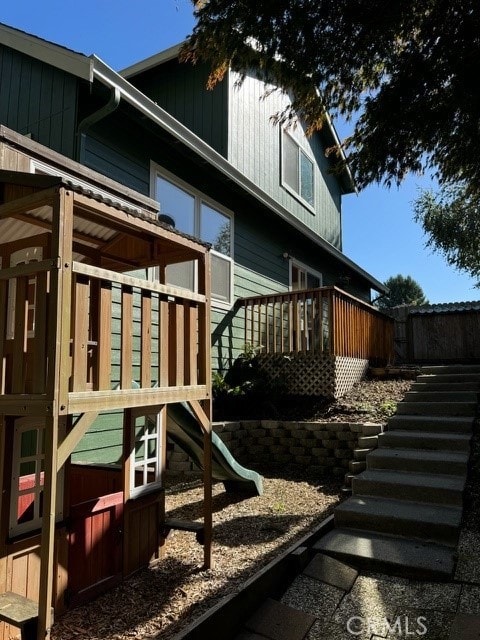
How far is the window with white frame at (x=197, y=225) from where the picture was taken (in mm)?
7141

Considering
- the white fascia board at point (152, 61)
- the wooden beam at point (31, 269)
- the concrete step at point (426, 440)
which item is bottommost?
the concrete step at point (426, 440)

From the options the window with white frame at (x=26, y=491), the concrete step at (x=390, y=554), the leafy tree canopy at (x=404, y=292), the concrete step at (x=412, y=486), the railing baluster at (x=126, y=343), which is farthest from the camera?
the leafy tree canopy at (x=404, y=292)

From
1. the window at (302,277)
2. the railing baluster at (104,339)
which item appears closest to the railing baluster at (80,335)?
the railing baluster at (104,339)

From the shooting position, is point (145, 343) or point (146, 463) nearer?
point (145, 343)

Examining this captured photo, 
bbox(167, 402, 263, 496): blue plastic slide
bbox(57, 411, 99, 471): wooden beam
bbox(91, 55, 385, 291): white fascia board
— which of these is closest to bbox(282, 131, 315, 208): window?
bbox(91, 55, 385, 291): white fascia board

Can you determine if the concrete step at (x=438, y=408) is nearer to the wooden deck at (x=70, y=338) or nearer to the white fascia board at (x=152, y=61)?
the wooden deck at (x=70, y=338)

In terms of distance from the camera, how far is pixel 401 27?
4676 millimetres

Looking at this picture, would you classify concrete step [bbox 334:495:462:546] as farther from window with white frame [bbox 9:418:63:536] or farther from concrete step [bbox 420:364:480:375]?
concrete step [bbox 420:364:480:375]

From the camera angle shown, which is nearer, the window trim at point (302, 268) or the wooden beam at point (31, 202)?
the wooden beam at point (31, 202)

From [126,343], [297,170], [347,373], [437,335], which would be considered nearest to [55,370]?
[126,343]

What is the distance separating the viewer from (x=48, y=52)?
19.1 feet

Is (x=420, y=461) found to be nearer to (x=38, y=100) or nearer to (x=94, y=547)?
(x=94, y=547)

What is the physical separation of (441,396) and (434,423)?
3.72 ft

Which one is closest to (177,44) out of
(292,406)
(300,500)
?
(292,406)
